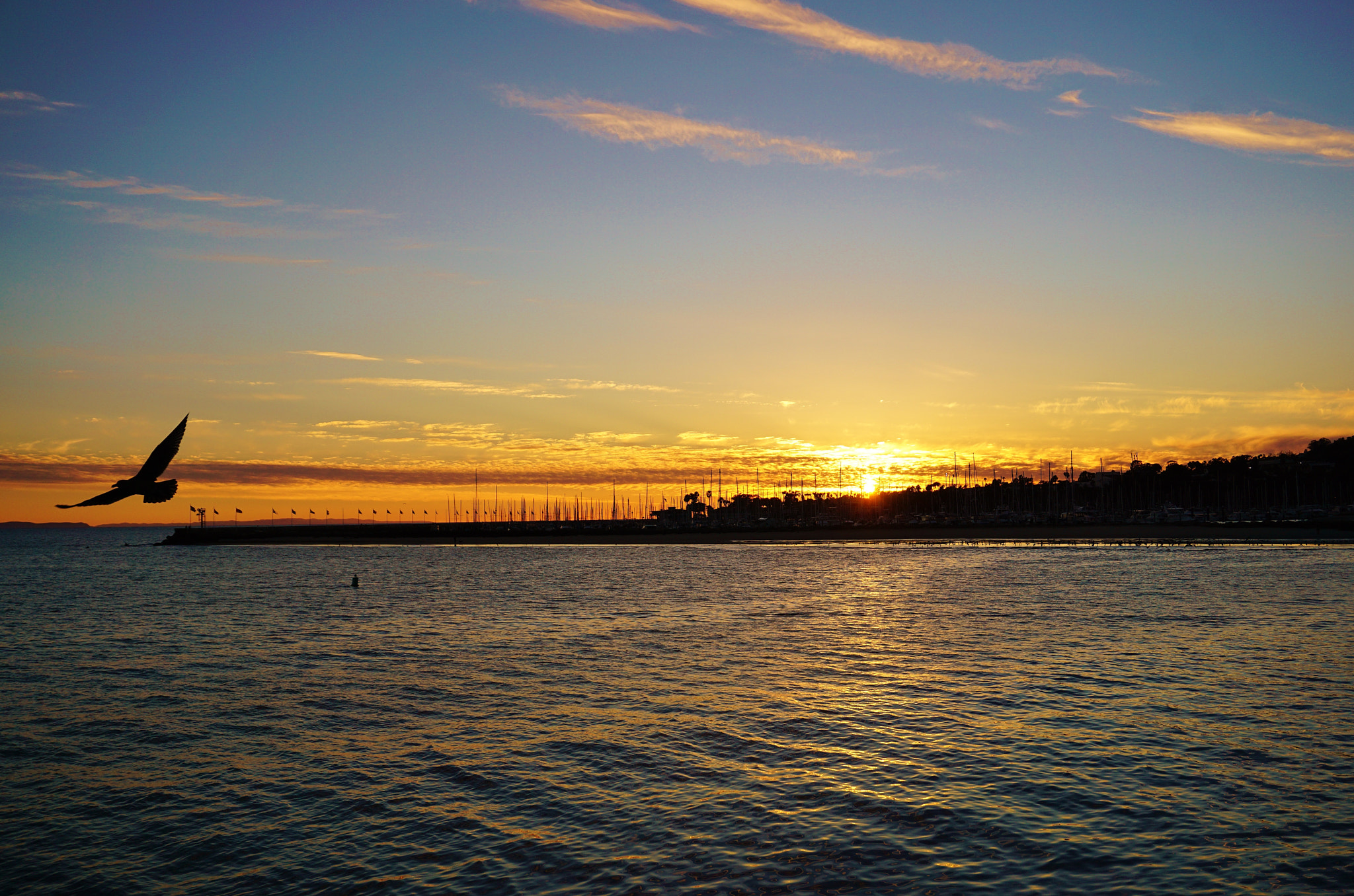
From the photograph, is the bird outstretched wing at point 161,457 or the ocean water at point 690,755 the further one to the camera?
the bird outstretched wing at point 161,457

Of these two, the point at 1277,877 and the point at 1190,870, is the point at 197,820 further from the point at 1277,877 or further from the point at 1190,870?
the point at 1277,877

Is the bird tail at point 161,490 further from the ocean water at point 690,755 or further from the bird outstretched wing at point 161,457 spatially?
the ocean water at point 690,755

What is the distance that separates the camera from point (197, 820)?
57.8 feet

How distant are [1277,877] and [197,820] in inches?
776

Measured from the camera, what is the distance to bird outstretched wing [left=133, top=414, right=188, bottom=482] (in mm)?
19734

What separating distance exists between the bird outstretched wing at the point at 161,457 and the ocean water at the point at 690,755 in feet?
23.6

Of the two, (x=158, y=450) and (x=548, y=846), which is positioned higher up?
(x=158, y=450)

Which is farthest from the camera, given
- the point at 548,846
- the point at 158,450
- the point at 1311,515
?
the point at 1311,515

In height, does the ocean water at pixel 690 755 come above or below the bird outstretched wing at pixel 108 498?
below

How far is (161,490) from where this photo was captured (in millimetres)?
19719

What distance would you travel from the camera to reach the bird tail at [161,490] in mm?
19656

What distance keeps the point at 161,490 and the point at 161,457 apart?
2.87ft

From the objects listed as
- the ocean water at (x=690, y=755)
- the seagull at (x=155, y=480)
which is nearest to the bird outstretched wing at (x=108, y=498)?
the seagull at (x=155, y=480)

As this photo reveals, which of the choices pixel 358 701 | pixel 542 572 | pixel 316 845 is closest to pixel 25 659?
pixel 358 701
